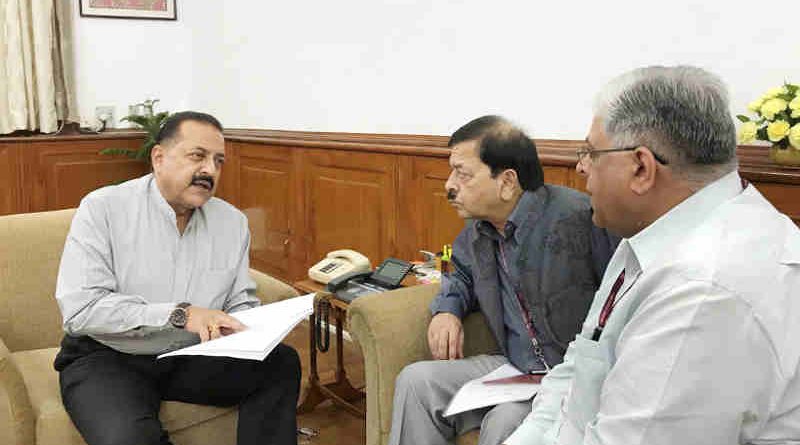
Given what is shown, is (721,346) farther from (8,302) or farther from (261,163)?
(261,163)

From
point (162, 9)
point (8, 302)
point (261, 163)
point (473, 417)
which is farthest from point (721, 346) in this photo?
point (162, 9)

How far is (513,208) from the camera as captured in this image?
2219 millimetres

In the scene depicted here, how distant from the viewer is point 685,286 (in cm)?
109

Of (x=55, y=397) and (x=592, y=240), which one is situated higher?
(x=592, y=240)

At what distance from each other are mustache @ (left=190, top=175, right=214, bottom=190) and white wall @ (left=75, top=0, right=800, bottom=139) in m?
1.24

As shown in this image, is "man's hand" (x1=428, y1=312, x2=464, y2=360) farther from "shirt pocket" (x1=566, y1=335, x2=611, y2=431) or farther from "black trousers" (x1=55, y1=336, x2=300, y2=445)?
"shirt pocket" (x1=566, y1=335, x2=611, y2=431)

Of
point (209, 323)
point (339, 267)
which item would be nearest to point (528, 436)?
point (209, 323)

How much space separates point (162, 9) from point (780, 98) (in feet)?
14.3

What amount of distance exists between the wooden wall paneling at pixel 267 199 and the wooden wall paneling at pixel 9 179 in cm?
135

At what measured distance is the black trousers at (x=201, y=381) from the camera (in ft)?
6.90

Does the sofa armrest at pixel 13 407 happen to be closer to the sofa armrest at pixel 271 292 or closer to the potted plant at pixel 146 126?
the sofa armrest at pixel 271 292

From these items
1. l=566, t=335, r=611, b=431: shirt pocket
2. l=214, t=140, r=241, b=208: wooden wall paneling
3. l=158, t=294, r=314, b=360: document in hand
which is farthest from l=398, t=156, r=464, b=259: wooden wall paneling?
l=566, t=335, r=611, b=431: shirt pocket

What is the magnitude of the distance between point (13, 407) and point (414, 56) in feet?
7.36

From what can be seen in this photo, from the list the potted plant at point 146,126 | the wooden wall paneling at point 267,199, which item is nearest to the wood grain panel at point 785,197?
the wooden wall paneling at point 267,199
